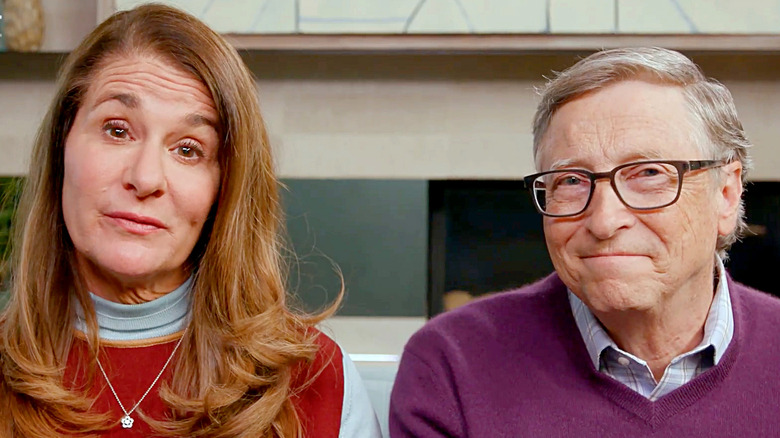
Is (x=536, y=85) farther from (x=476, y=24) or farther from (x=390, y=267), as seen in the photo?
(x=390, y=267)

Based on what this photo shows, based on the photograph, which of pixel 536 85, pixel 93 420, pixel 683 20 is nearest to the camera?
pixel 93 420

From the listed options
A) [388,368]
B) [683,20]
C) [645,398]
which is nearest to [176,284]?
[388,368]

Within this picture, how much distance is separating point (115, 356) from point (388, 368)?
696 mm

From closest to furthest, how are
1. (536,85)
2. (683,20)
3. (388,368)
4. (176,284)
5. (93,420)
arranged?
(93,420)
(176,284)
(388,368)
(683,20)
(536,85)

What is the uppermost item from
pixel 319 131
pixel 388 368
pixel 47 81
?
pixel 47 81

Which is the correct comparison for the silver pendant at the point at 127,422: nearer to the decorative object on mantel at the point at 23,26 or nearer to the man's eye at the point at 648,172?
the man's eye at the point at 648,172

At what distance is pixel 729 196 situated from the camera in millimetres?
1194

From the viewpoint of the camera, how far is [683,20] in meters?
2.00

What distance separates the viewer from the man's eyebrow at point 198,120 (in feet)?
3.62

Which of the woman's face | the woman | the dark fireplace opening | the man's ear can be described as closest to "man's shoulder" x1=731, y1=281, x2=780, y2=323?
the man's ear

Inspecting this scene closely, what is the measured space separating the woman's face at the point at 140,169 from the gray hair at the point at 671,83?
1.73 ft

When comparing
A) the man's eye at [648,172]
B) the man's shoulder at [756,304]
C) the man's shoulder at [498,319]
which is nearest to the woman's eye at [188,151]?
the man's shoulder at [498,319]

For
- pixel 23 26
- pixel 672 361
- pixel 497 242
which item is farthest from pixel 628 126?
pixel 23 26

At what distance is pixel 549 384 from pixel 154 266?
63cm
